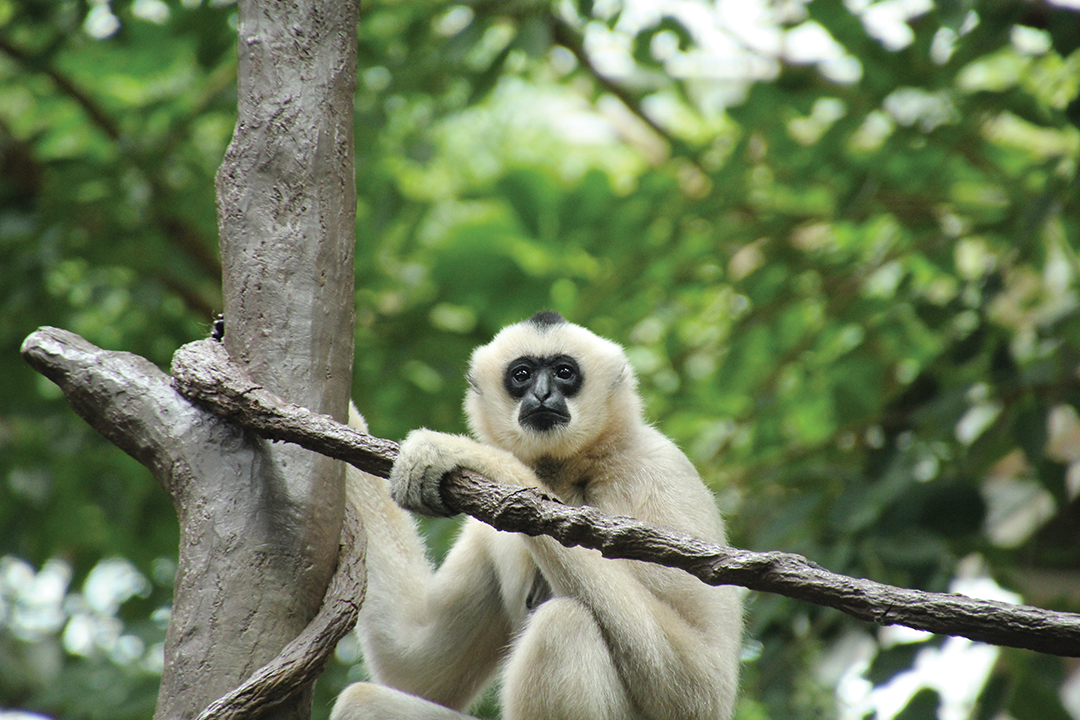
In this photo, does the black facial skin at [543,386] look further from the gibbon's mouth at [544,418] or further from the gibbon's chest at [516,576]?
the gibbon's chest at [516,576]

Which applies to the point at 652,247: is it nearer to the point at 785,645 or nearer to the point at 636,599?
the point at 785,645

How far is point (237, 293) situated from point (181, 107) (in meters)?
3.48

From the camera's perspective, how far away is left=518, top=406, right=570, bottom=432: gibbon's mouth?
11.9 ft

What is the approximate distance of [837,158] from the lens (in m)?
4.78

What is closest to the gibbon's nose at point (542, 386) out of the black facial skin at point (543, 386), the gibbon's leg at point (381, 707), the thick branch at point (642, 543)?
the black facial skin at point (543, 386)

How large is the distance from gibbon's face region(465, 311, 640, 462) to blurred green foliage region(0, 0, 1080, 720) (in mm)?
918

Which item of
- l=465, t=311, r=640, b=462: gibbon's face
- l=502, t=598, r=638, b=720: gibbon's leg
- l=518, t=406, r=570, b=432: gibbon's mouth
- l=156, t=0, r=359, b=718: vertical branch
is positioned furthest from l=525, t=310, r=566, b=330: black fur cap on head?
l=156, t=0, r=359, b=718: vertical branch

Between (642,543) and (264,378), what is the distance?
97 centimetres

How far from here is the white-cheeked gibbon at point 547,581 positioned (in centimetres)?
281

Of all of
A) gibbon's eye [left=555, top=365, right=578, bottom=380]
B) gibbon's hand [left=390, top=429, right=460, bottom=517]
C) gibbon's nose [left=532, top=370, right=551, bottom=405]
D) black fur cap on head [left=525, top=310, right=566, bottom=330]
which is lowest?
gibbon's hand [left=390, top=429, right=460, bottom=517]

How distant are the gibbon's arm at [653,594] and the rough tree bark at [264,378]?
36 cm

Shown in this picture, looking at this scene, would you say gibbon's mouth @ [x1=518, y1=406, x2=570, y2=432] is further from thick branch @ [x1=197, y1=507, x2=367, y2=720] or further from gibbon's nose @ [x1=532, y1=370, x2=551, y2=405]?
thick branch @ [x1=197, y1=507, x2=367, y2=720]

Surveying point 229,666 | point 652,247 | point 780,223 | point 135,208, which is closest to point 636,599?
point 229,666

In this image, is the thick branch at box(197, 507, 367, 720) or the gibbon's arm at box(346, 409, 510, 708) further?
the gibbon's arm at box(346, 409, 510, 708)
